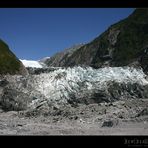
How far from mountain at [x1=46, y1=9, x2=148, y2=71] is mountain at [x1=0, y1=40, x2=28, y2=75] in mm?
20211

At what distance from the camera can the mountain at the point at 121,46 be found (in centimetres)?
5534

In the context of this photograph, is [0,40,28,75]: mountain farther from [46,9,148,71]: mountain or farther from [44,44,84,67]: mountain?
[44,44,84,67]: mountain

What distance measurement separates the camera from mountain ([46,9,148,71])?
5534 centimetres

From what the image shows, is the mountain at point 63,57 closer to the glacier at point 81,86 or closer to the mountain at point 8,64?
the mountain at point 8,64

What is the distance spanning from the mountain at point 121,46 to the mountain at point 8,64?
20211 mm

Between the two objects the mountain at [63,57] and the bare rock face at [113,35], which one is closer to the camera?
the bare rock face at [113,35]

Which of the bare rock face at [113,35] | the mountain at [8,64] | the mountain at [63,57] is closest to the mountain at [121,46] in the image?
the bare rock face at [113,35]

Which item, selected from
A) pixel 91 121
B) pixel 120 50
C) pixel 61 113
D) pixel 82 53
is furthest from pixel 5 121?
pixel 82 53

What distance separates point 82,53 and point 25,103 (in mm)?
60199

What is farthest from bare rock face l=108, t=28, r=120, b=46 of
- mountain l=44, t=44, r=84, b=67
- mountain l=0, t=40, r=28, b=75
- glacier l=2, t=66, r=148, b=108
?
glacier l=2, t=66, r=148, b=108

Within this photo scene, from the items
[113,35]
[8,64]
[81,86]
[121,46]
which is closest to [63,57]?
[113,35]

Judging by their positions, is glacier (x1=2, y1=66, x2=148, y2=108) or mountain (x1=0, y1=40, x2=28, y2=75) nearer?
glacier (x1=2, y1=66, x2=148, y2=108)

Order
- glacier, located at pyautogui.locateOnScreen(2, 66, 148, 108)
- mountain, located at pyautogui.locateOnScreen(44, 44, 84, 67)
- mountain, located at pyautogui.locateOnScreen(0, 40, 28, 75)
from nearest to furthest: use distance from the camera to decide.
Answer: glacier, located at pyautogui.locateOnScreen(2, 66, 148, 108) → mountain, located at pyautogui.locateOnScreen(0, 40, 28, 75) → mountain, located at pyautogui.locateOnScreen(44, 44, 84, 67)
